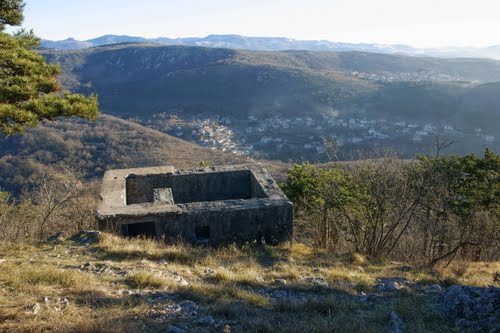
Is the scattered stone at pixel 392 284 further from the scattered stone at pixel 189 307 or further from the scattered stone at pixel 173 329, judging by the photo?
the scattered stone at pixel 173 329

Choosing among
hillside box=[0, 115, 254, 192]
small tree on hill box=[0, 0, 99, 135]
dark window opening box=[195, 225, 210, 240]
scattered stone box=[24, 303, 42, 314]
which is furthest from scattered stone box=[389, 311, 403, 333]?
hillside box=[0, 115, 254, 192]

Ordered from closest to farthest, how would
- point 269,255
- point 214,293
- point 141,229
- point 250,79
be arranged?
point 214,293, point 269,255, point 141,229, point 250,79

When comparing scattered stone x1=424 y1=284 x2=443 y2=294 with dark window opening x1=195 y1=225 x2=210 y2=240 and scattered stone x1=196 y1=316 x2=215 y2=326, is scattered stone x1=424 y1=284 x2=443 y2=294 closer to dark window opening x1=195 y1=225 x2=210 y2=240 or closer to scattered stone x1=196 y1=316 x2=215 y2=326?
scattered stone x1=196 y1=316 x2=215 y2=326

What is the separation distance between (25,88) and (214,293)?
12.3 feet

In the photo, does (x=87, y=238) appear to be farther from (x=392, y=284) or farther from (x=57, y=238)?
(x=392, y=284)

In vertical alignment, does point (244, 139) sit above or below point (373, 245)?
below

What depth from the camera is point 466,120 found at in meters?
52.2

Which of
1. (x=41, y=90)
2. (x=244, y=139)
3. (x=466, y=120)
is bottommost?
(x=244, y=139)

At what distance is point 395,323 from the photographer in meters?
4.70

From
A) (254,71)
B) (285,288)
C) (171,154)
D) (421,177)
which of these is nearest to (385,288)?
(285,288)

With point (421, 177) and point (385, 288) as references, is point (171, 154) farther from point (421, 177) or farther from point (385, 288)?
point (385, 288)

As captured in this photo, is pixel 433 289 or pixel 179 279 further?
pixel 433 289

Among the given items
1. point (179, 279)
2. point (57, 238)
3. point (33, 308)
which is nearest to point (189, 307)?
point (179, 279)

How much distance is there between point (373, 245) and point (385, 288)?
3675mm
